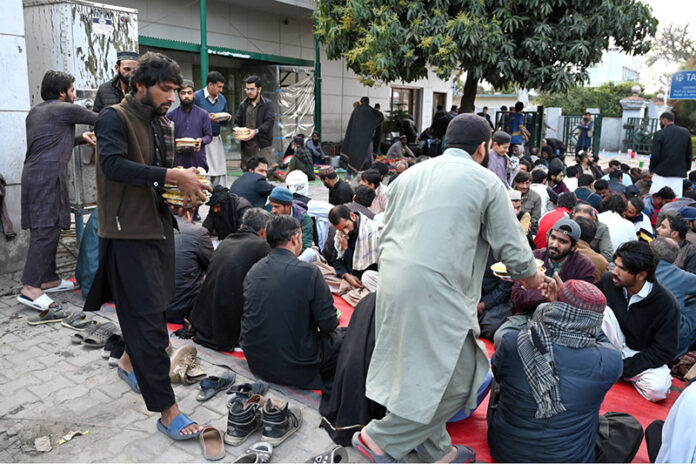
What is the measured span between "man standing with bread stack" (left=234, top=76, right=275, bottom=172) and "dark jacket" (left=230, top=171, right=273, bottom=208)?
0.69 m

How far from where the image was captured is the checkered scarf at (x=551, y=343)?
2.43m

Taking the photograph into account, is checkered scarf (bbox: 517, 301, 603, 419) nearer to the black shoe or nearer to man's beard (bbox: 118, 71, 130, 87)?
the black shoe

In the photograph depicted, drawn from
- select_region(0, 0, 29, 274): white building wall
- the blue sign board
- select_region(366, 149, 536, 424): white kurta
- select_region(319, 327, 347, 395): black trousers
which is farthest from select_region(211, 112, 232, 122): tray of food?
the blue sign board

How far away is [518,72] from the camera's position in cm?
1089

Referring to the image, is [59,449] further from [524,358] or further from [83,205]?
[83,205]

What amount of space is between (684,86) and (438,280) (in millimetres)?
15862

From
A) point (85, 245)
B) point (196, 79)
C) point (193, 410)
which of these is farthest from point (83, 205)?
point (196, 79)

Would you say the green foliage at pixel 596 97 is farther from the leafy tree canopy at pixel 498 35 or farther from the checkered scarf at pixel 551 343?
the checkered scarf at pixel 551 343

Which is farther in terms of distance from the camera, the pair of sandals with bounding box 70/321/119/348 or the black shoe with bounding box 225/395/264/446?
the pair of sandals with bounding box 70/321/119/348

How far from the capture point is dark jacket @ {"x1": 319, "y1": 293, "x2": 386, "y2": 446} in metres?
2.76

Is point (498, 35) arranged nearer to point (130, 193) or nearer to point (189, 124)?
point (189, 124)

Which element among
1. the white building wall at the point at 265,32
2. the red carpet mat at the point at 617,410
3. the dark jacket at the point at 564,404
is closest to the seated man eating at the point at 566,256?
the red carpet mat at the point at 617,410

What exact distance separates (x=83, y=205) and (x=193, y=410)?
2939mm

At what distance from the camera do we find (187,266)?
4305mm
